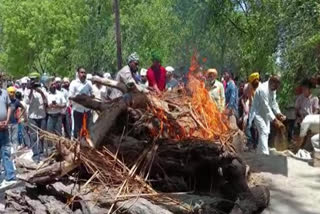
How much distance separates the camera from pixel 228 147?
20.0 ft

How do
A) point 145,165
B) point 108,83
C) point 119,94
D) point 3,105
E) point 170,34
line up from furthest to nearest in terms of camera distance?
point 170,34 < point 3,105 < point 119,94 < point 108,83 < point 145,165

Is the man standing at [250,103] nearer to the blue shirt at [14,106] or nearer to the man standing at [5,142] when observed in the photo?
the man standing at [5,142]

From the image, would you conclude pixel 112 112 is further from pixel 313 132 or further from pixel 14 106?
pixel 14 106

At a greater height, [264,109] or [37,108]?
[264,109]

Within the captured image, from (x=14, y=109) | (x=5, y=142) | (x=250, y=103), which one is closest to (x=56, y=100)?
(x=14, y=109)

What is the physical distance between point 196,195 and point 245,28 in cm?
1772

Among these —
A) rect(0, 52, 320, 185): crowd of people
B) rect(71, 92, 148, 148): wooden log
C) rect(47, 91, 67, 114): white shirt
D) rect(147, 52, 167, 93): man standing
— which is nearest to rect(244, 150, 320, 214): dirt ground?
rect(0, 52, 320, 185): crowd of people

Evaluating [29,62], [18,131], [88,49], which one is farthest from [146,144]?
[29,62]

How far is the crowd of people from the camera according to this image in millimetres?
8492

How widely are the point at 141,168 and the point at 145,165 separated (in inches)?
2.5

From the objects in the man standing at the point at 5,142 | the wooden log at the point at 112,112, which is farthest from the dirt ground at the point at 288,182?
the man standing at the point at 5,142

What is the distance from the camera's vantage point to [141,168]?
20.1 ft

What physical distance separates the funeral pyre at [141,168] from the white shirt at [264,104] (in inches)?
103

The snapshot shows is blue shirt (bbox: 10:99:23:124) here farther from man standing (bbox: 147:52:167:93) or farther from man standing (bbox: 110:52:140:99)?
man standing (bbox: 147:52:167:93)
